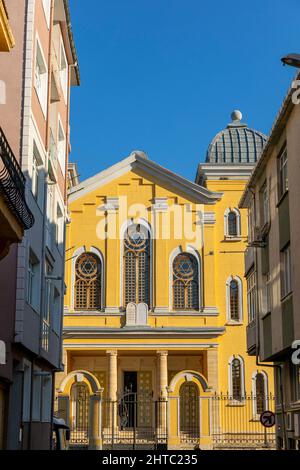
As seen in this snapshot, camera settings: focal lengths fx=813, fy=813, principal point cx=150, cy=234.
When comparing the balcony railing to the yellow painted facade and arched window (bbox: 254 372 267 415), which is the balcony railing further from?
arched window (bbox: 254 372 267 415)

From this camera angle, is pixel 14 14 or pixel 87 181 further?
pixel 87 181

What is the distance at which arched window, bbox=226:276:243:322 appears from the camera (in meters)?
44.0

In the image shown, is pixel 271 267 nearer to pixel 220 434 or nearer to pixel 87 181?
pixel 220 434

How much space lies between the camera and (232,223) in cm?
4578

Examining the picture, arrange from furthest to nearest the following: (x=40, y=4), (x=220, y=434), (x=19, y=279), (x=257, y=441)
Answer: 1. (x=257, y=441)
2. (x=220, y=434)
3. (x=40, y=4)
4. (x=19, y=279)

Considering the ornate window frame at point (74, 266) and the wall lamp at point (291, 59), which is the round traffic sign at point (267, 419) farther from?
the ornate window frame at point (74, 266)

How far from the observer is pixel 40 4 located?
24.1 metres

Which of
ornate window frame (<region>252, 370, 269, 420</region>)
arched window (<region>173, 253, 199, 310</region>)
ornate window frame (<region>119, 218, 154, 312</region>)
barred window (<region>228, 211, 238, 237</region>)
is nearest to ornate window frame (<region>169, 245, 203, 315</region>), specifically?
arched window (<region>173, 253, 199, 310</region>)

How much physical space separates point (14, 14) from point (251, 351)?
1383 centimetres

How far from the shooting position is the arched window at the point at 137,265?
44.0m

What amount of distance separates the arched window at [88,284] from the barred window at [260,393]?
9295 millimetres
